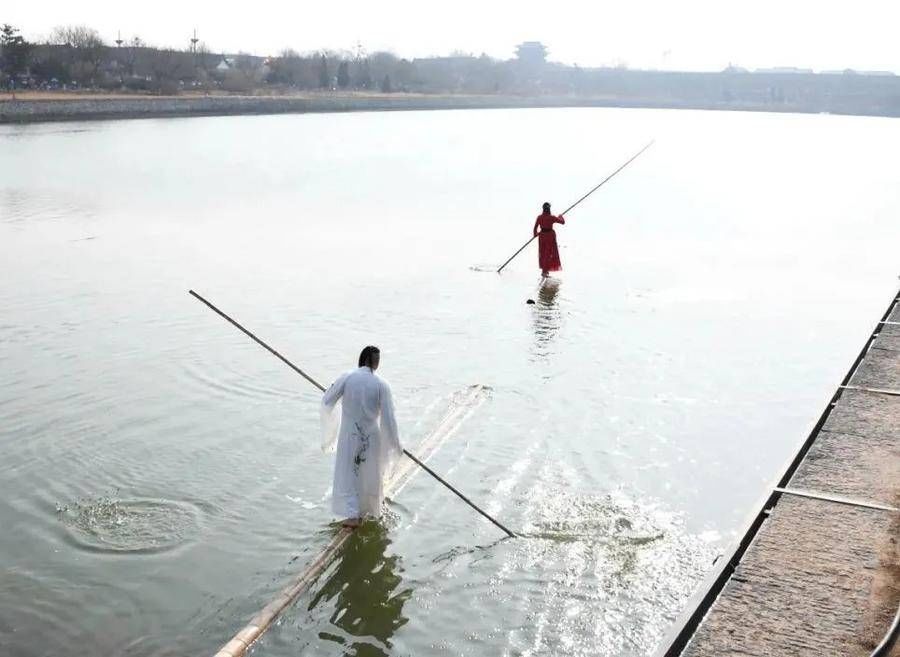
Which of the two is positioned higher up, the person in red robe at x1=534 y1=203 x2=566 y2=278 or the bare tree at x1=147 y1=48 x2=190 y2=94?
the bare tree at x1=147 y1=48 x2=190 y2=94

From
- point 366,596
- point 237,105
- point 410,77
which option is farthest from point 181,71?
point 366,596

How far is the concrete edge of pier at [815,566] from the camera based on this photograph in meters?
4.73

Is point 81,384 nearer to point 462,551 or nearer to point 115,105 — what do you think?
point 462,551

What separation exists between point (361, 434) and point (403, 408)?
2.82m

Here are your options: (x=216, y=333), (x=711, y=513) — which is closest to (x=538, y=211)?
(x=216, y=333)

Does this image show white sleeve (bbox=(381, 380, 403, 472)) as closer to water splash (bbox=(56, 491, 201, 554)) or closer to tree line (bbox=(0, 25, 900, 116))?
water splash (bbox=(56, 491, 201, 554))

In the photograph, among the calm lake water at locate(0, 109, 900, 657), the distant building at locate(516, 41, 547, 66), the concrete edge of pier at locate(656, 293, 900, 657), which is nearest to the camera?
the concrete edge of pier at locate(656, 293, 900, 657)

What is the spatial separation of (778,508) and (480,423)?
3.48 metres

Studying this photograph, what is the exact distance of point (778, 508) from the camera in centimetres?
602

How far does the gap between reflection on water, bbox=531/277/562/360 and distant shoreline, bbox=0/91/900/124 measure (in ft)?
144

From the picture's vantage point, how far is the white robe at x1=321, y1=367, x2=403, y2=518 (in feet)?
21.4

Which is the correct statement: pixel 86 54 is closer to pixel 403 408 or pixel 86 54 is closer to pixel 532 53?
pixel 403 408

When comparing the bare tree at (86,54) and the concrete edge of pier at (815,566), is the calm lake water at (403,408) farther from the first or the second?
the bare tree at (86,54)

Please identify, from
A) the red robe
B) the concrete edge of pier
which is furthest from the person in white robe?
the red robe
